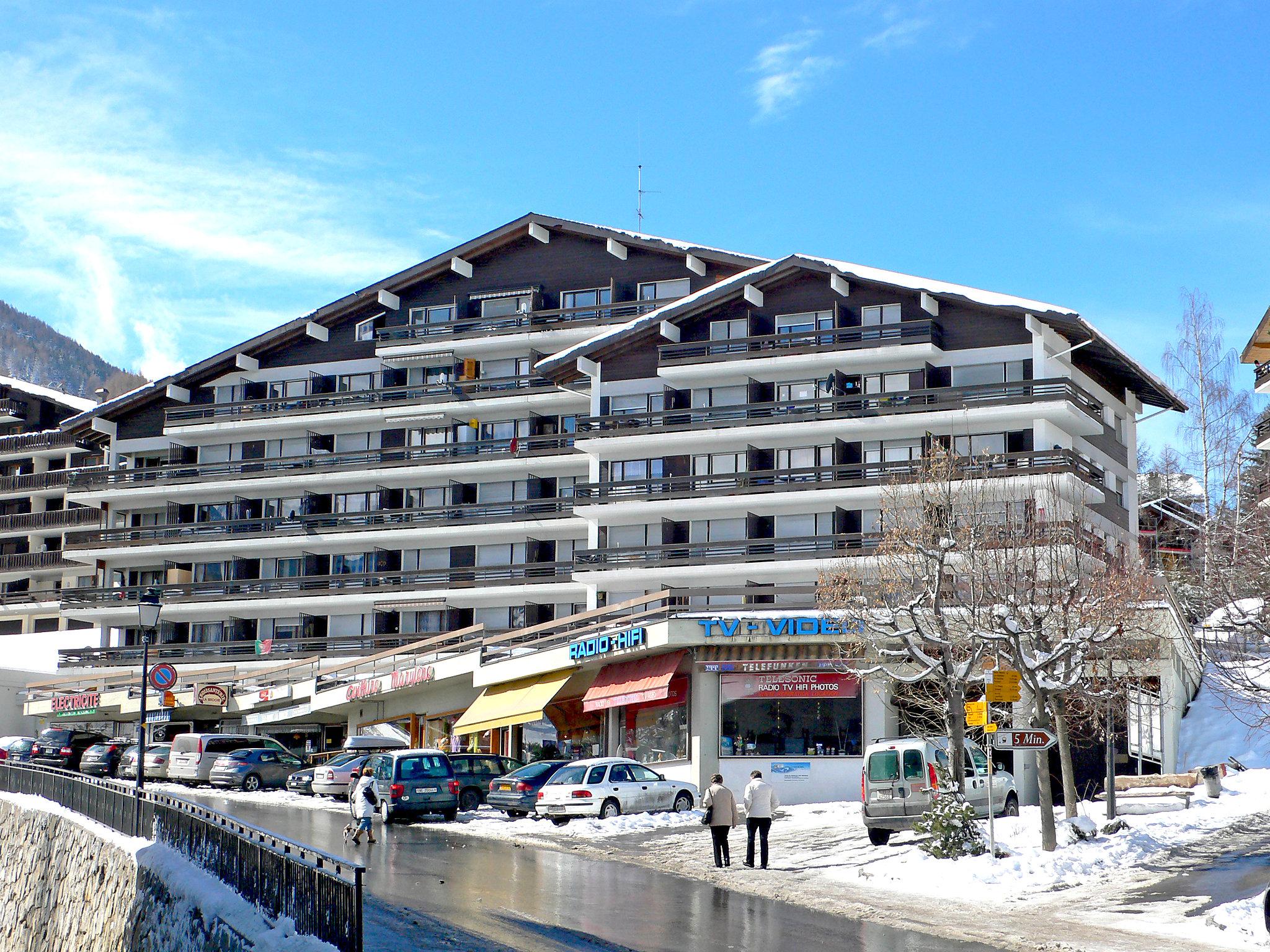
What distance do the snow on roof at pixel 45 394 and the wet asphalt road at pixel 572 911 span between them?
71421 millimetres

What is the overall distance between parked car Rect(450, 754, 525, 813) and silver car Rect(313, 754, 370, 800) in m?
2.58

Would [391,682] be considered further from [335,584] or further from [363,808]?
[363,808]

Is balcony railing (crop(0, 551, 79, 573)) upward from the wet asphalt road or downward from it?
upward

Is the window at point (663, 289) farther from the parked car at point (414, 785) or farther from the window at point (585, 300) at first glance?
the parked car at point (414, 785)

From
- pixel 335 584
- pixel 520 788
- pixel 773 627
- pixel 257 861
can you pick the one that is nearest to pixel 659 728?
pixel 773 627

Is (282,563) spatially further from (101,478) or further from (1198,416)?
(1198,416)

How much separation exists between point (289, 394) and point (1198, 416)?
130 feet

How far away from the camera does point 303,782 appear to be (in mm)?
41938

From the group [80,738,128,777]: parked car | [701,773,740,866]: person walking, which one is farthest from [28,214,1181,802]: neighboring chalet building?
[701,773,740,866]: person walking

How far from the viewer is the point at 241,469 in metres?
65.6

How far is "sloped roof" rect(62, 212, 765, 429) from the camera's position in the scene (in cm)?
5862

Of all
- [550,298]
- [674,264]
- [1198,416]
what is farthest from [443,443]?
[1198,416]

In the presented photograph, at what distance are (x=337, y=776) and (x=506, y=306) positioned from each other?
91.9 ft

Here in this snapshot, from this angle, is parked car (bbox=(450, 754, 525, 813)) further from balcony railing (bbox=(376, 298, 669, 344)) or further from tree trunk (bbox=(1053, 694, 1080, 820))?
balcony railing (bbox=(376, 298, 669, 344))
